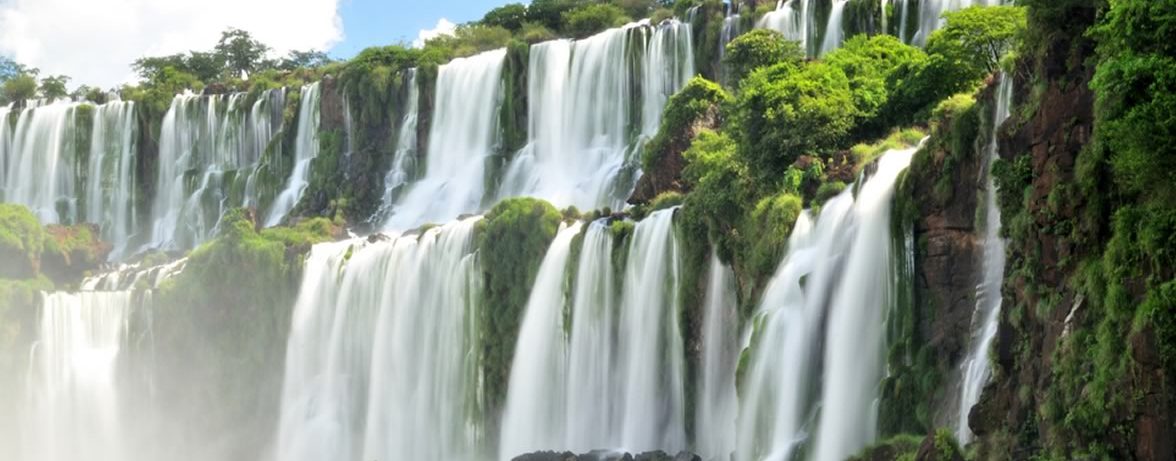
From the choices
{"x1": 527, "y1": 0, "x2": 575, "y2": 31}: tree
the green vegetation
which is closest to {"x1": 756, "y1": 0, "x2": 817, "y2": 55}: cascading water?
the green vegetation

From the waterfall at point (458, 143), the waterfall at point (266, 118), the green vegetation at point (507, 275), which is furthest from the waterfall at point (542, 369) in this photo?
the waterfall at point (266, 118)

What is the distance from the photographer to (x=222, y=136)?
6512cm

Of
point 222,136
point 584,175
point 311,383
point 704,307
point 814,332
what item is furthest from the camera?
point 222,136

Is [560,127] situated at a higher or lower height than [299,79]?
lower

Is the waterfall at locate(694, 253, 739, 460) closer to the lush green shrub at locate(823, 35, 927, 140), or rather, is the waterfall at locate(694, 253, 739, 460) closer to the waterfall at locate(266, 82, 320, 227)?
the lush green shrub at locate(823, 35, 927, 140)

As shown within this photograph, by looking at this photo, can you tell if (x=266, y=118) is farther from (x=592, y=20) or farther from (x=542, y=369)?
(x=542, y=369)

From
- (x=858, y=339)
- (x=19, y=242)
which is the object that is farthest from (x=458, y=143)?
(x=858, y=339)

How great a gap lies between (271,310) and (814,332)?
23676 mm

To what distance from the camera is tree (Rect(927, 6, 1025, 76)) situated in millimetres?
32781

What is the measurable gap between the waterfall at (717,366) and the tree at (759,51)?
1165cm

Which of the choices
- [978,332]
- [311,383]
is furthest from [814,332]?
[311,383]

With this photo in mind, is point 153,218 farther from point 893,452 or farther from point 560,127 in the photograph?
point 893,452

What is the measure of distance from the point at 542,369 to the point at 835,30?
15.7 meters

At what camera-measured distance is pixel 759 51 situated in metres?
43.0
